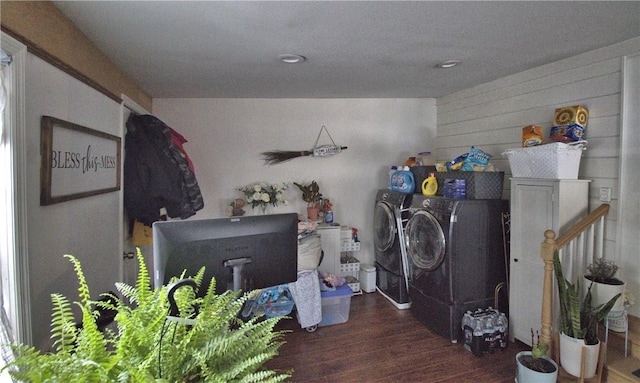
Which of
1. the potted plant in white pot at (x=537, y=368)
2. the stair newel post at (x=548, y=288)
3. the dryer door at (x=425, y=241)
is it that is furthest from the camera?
the dryer door at (x=425, y=241)

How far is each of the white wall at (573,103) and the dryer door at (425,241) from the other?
0.76 m

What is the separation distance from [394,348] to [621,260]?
1.74 metres

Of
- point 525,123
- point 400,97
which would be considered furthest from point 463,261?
point 400,97

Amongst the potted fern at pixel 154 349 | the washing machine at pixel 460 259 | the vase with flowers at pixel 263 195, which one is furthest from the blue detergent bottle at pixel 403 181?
the potted fern at pixel 154 349

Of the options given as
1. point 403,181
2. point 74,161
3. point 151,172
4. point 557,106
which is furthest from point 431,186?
point 74,161

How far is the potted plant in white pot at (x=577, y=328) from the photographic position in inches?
78.2

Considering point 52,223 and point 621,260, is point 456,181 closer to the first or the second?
point 621,260

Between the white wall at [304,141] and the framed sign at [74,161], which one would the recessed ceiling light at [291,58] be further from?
the white wall at [304,141]

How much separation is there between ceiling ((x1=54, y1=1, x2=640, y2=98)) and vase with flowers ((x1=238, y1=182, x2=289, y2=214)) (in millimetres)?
1189

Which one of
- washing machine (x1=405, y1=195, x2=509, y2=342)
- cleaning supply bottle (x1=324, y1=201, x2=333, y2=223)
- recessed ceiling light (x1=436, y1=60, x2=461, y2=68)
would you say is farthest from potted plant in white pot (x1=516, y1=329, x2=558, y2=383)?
cleaning supply bottle (x1=324, y1=201, x2=333, y2=223)

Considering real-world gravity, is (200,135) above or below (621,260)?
above

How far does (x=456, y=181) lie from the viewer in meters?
2.88

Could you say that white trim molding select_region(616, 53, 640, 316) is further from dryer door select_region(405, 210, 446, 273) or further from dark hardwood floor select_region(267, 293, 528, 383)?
dryer door select_region(405, 210, 446, 273)

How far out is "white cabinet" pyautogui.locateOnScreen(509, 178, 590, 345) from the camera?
238 cm
